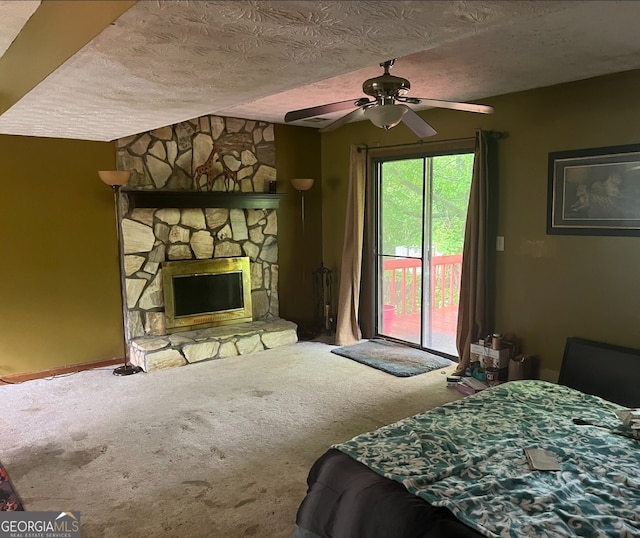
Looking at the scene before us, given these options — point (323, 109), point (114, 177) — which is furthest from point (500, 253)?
point (114, 177)

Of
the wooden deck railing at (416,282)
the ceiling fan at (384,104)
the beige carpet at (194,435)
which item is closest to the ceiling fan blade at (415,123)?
the ceiling fan at (384,104)

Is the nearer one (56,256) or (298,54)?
(298,54)

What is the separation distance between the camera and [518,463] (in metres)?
2.05

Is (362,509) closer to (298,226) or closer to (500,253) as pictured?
(500,253)

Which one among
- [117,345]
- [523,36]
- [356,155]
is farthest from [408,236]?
[117,345]

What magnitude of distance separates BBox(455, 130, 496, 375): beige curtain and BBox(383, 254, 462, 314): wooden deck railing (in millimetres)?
726

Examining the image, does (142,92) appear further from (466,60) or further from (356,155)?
(356,155)

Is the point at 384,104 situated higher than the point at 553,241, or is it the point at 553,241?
the point at 384,104

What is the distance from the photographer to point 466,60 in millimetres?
3211

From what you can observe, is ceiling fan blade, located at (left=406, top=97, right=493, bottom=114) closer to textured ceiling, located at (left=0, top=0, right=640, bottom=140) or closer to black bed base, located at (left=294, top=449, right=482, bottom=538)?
textured ceiling, located at (left=0, top=0, right=640, bottom=140)

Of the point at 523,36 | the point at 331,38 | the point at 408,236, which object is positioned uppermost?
the point at 523,36

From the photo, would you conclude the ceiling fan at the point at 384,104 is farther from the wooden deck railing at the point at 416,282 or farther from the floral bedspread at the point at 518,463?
the wooden deck railing at the point at 416,282

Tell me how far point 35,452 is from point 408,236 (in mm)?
3774

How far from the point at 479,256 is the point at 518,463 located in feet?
8.30
